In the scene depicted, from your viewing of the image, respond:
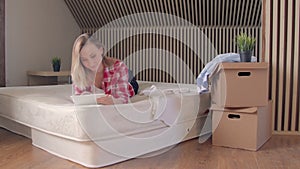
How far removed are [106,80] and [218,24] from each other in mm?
3103

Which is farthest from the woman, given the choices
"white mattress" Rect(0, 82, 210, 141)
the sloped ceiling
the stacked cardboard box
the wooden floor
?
the sloped ceiling

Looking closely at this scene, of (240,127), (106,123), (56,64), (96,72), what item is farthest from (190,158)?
(56,64)

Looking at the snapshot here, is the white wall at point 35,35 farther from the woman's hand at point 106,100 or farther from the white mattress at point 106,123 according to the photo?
the woman's hand at point 106,100

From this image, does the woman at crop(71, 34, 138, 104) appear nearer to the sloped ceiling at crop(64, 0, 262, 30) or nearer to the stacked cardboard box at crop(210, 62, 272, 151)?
the stacked cardboard box at crop(210, 62, 272, 151)

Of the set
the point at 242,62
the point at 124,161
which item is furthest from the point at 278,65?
the point at 124,161

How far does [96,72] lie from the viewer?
8.32 ft

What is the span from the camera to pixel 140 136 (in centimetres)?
247

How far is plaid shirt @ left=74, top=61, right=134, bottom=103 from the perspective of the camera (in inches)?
97.5

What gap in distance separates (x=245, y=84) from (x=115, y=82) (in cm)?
103

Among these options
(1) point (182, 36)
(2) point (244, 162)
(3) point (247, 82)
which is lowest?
(2) point (244, 162)

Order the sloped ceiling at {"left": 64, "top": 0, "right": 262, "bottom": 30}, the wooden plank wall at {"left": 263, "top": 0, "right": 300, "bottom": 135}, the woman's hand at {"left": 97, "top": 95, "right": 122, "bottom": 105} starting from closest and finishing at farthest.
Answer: the woman's hand at {"left": 97, "top": 95, "right": 122, "bottom": 105} < the wooden plank wall at {"left": 263, "top": 0, "right": 300, "bottom": 135} < the sloped ceiling at {"left": 64, "top": 0, "right": 262, "bottom": 30}

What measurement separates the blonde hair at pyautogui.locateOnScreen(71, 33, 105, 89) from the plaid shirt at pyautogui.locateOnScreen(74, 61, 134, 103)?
5 centimetres

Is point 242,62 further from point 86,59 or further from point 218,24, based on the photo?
point 218,24

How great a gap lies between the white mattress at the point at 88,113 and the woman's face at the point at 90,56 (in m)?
0.30
